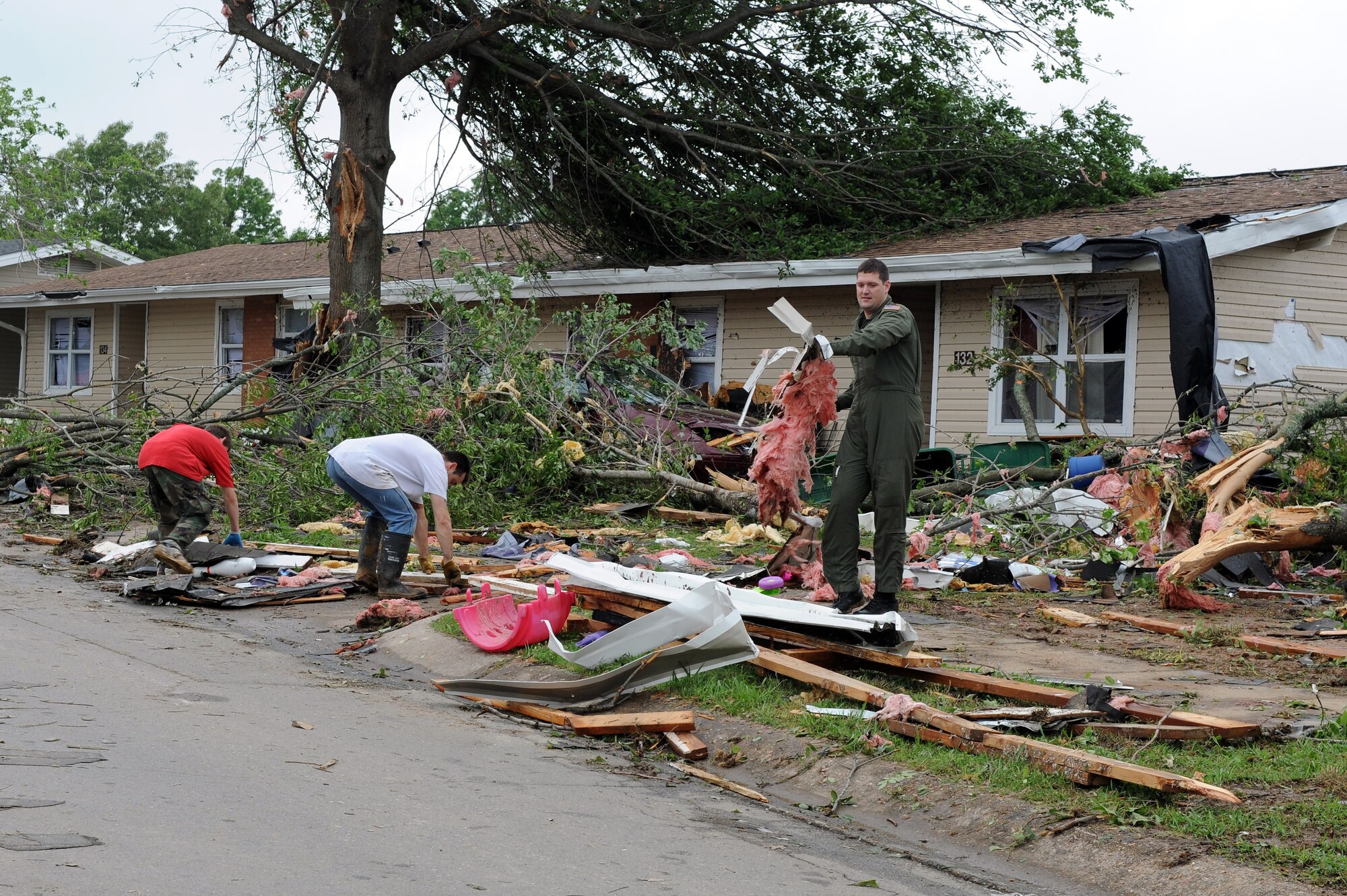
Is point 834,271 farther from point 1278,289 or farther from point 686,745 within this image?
point 686,745

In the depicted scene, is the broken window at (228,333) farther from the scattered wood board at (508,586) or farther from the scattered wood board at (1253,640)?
the scattered wood board at (1253,640)

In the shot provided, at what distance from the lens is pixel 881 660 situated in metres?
6.25

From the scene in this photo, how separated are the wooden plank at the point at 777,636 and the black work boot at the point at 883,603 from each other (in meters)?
0.27

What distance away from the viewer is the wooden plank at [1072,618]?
325 inches

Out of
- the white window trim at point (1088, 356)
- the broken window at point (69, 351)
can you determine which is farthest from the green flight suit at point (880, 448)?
the broken window at point (69, 351)

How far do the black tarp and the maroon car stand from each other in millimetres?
4637

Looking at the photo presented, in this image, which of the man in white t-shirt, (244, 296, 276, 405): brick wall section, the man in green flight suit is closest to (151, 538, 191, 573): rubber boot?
the man in white t-shirt

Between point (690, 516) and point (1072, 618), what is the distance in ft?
18.6

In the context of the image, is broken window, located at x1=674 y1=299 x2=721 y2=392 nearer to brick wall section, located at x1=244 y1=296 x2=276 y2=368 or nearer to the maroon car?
the maroon car

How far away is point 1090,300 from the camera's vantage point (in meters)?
15.0

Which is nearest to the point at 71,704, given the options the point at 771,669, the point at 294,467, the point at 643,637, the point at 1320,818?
the point at 643,637

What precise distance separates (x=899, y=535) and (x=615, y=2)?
1244 centimetres

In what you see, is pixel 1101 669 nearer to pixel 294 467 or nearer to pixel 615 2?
pixel 294 467

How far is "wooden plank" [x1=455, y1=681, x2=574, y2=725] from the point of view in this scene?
20.1 feet
